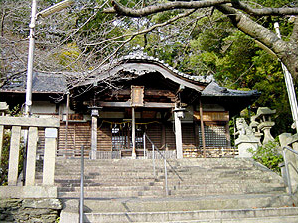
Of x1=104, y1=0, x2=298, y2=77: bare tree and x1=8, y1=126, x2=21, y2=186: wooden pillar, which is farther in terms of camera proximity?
x1=8, y1=126, x2=21, y2=186: wooden pillar

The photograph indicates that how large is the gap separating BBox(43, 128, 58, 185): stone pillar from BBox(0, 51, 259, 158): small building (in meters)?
7.39

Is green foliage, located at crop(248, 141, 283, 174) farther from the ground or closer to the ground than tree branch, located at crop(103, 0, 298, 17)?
closer to the ground

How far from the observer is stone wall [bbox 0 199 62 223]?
4.66 meters

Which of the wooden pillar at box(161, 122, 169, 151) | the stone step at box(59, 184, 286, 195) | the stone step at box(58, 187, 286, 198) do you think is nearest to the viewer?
the stone step at box(58, 187, 286, 198)

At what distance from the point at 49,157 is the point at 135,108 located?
9.49 m

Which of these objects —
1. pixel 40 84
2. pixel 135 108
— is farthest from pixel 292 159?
pixel 40 84

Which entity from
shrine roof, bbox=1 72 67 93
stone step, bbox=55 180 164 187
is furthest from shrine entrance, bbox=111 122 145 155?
stone step, bbox=55 180 164 187

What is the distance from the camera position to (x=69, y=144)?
15312 mm

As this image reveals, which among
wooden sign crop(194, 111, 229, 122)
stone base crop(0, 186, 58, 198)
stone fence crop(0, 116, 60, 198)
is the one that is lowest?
stone base crop(0, 186, 58, 198)

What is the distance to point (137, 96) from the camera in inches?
552

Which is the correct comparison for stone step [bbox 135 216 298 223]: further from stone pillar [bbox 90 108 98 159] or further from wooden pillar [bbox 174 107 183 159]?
stone pillar [bbox 90 108 98 159]

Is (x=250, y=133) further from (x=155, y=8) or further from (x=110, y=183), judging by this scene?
(x=155, y=8)

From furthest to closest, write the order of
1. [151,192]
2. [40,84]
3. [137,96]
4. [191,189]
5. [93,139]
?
[40,84] < [137,96] < [93,139] < [191,189] < [151,192]

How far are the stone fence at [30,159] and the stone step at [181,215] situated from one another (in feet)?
3.06
